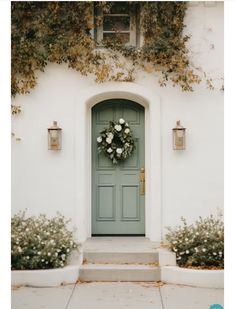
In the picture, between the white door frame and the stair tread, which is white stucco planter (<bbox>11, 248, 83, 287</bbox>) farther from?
the white door frame

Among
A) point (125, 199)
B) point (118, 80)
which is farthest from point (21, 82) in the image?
point (125, 199)

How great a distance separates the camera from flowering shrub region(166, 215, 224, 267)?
262 inches

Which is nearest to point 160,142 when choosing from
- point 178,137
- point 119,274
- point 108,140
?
point 178,137

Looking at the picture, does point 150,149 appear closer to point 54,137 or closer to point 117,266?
point 54,137

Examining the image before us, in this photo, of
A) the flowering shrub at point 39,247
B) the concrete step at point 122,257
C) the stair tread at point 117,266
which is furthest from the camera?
the concrete step at point 122,257

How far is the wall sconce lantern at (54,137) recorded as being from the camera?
8.21 m

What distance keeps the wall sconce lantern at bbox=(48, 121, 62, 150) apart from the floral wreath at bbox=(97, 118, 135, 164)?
2.49 ft

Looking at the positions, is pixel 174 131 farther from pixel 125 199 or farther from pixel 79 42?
pixel 79 42

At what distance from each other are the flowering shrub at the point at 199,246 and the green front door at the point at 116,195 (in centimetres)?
169

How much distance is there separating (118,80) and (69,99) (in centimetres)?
90

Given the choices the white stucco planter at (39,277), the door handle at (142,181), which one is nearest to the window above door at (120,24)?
the door handle at (142,181)

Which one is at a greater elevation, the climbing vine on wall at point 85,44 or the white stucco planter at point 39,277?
the climbing vine on wall at point 85,44

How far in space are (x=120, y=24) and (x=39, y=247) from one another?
4271mm

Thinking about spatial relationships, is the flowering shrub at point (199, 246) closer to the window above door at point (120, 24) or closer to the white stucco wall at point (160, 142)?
the white stucco wall at point (160, 142)
